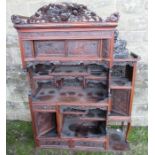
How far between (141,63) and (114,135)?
94 centimetres

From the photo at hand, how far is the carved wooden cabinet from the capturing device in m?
Answer: 1.80

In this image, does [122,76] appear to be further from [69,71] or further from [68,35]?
[68,35]

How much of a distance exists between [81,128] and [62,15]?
1358 millimetres

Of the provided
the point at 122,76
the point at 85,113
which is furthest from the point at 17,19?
the point at 122,76

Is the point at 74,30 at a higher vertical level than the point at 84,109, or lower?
higher

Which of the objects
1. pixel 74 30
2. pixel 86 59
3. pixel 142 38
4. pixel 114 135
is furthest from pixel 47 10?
pixel 114 135

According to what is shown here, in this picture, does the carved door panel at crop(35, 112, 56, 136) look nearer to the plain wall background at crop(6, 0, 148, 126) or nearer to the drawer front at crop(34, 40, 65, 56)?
the plain wall background at crop(6, 0, 148, 126)

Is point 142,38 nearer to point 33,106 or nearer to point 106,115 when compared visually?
point 106,115

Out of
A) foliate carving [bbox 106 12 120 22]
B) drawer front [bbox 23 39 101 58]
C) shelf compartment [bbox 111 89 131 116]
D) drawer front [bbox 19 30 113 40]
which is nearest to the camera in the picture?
foliate carving [bbox 106 12 120 22]

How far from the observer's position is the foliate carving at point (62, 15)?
5.72 ft

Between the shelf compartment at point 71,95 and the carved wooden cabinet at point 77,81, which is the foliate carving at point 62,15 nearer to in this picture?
the carved wooden cabinet at point 77,81

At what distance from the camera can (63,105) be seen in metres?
2.09

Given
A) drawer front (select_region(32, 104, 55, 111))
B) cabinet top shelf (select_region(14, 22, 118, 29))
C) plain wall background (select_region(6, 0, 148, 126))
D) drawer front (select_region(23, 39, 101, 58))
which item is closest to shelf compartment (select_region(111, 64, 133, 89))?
plain wall background (select_region(6, 0, 148, 126))

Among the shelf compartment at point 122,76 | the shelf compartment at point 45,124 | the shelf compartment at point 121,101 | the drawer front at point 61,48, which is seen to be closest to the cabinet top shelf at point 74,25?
the drawer front at point 61,48
